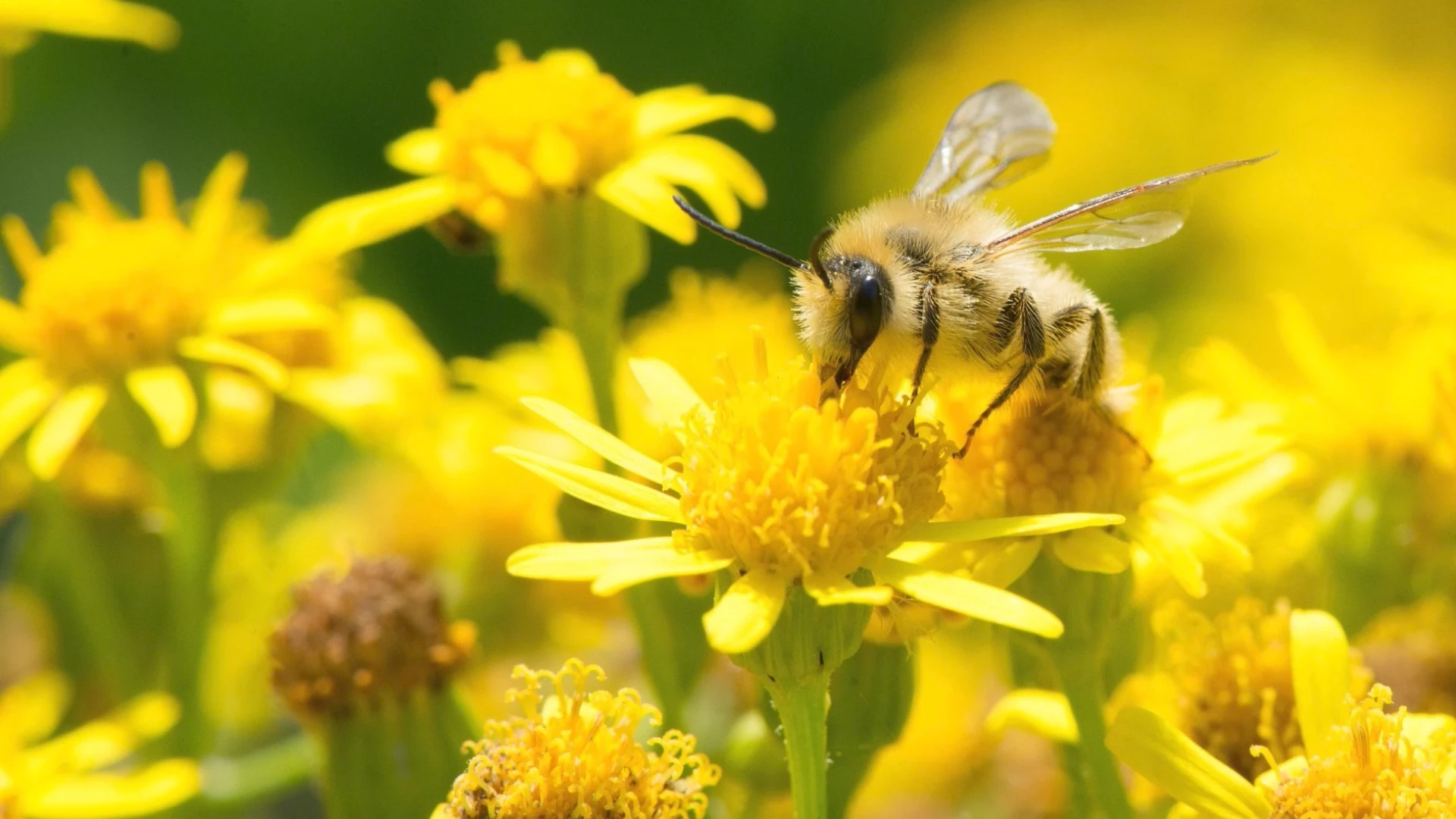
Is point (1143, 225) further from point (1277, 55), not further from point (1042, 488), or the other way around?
point (1277, 55)

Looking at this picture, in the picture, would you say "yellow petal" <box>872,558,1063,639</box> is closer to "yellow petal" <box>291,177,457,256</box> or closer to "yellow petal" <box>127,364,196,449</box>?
"yellow petal" <box>291,177,457,256</box>

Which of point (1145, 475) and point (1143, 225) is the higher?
point (1143, 225)

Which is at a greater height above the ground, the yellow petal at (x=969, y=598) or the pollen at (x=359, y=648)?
the pollen at (x=359, y=648)

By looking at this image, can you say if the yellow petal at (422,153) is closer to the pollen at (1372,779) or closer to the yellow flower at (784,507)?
the yellow flower at (784,507)

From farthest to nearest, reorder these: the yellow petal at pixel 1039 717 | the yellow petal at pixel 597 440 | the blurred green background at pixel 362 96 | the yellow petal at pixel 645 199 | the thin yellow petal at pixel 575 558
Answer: the blurred green background at pixel 362 96 → the yellow petal at pixel 645 199 → the yellow petal at pixel 1039 717 → the yellow petal at pixel 597 440 → the thin yellow petal at pixel 575 558

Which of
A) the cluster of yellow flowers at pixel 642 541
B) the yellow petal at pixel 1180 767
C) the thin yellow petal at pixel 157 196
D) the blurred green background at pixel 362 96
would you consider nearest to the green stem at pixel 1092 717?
the cluster of yellow flowers at pixel 642 541

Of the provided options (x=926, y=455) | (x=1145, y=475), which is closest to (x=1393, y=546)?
(x=1145, y=475)
